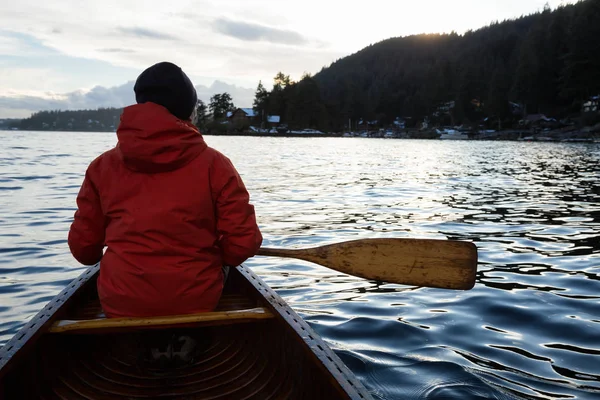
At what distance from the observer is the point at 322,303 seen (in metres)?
5.58

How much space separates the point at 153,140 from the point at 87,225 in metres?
0.75

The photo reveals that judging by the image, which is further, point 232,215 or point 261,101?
point 261,101

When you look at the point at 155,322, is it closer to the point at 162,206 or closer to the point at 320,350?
the point at 162,206

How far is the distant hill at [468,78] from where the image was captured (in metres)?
69.8

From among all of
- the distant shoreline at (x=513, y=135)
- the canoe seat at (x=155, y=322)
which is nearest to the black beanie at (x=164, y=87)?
the canoe seat at (x=155, y=322)

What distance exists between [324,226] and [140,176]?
716 centimetres

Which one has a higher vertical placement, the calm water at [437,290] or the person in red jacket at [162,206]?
the person in red jacket at [162,206]

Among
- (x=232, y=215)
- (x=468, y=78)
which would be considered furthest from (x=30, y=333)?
(x=468, y=78)

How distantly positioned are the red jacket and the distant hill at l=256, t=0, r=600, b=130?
75.1 metres

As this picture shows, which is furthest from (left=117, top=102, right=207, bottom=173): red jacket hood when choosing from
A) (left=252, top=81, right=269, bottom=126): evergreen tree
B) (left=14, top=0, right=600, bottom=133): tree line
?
(left=252, top=81, right=269, bottom=126): evergreen tree

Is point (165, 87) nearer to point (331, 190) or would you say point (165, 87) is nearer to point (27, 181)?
point (331, 190)

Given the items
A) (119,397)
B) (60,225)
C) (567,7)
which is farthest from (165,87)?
(567,7)

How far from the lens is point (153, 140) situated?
8.50ft

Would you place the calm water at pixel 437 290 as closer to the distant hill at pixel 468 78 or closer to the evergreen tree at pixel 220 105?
the distant hill at pixel 468 78
